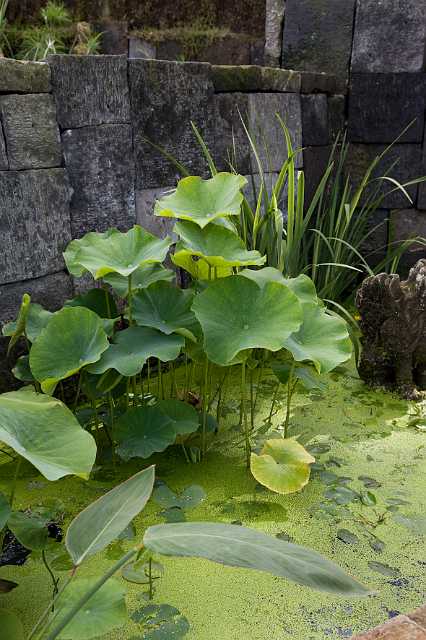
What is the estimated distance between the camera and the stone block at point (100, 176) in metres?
2.18

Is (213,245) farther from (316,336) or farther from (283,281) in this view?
(316,336)

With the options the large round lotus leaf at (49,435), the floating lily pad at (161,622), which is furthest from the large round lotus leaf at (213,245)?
the floating lily pad at (161,622)

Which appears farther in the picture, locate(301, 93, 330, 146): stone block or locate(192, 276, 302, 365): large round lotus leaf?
locate(301, 93, 330, 146): stone block

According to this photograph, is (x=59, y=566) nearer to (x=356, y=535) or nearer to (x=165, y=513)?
(x=165, y=513)

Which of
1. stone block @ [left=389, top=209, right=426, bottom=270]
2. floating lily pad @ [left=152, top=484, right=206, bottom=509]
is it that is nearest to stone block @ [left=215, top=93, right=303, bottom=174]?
stone block @ [left=389, top=209, right=426, bottom=270]

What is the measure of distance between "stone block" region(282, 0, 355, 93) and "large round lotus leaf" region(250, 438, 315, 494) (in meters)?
2.38

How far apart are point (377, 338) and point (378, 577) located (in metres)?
1.15

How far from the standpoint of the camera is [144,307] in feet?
6.14

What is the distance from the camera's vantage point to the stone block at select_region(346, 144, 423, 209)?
137 inches

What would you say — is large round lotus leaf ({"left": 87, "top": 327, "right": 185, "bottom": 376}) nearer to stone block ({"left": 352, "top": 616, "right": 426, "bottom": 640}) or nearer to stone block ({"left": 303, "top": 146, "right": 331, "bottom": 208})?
stone block ({"left": 352, "top": 616, "right": 426, "bottom": 640})

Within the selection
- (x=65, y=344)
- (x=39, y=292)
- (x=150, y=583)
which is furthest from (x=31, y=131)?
(x=150, y=583)

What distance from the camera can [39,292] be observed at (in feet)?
7.04

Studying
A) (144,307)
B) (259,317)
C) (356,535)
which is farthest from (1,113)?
(356,535)

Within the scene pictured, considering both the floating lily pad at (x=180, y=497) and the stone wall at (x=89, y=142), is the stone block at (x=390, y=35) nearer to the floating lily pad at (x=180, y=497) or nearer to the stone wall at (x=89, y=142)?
the stone wall at (x=89, y=142)
